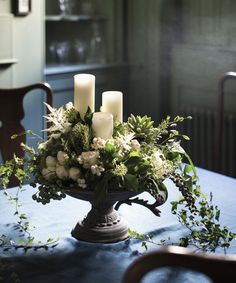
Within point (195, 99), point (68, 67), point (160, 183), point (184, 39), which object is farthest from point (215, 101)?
point (160, 183)

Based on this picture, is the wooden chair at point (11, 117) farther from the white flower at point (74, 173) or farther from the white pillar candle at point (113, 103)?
the white flower at point (74, 173)

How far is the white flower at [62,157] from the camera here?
1.57m

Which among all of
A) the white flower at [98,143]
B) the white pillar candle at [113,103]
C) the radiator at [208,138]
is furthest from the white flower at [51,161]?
the radiator at [208,138]

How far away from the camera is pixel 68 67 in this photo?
3.75 meters

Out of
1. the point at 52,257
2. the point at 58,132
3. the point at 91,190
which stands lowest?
the point at 52,257

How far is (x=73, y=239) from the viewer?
1661mm

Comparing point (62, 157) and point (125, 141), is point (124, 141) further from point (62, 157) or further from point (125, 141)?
point (62, 157)

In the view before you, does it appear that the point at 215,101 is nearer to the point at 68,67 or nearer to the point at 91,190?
the point at 68,67

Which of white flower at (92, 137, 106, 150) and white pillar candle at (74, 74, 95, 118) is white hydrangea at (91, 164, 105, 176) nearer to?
white flower at (92, 137, 106, 150)

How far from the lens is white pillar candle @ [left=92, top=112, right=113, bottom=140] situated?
1.61m

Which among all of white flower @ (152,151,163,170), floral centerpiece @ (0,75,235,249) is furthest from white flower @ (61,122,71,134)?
white flower @ (152,151,163,170)

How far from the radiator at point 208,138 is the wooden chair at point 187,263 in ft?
8.52

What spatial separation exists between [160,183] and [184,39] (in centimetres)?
216

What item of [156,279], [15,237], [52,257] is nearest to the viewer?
[156,279]
